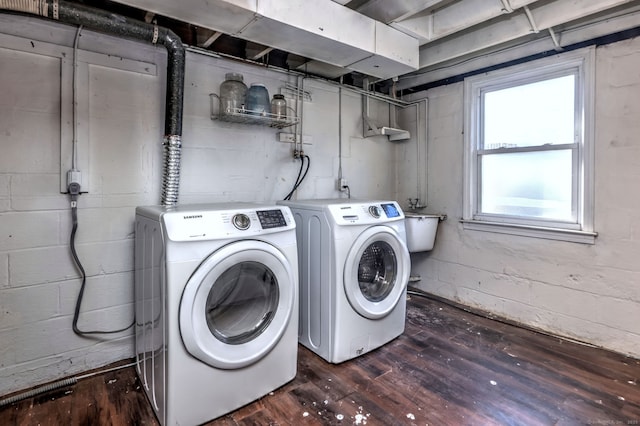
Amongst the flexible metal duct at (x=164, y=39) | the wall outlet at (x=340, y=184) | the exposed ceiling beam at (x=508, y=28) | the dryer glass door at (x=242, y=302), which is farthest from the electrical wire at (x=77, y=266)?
the exposed ceiling beam at (x=508, y=28)

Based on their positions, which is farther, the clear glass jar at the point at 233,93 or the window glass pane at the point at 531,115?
the window glass pane at the point at 531,115

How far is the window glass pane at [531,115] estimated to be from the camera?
2.42m

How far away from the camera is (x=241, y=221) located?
1629 millimetres

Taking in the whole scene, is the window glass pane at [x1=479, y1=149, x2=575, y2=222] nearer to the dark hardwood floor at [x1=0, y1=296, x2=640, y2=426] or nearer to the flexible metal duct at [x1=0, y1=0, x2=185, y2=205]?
the dark hardwood floor at [x1=0, y1=296, x2=640, y2=426]

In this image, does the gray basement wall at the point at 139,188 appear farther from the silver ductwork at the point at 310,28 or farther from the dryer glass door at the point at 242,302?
the dryer glass door at the point at 242,302

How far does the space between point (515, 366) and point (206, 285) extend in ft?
6.03

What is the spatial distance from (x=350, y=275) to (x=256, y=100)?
1.31m

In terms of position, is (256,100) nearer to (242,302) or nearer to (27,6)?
(27,6)

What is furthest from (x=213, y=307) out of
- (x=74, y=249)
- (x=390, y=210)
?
(x=390, y=210)

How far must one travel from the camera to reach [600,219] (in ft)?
7.36

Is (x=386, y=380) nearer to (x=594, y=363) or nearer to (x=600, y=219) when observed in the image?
(x=594, y=363)

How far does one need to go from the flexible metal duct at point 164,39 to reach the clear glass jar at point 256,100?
1.48ft

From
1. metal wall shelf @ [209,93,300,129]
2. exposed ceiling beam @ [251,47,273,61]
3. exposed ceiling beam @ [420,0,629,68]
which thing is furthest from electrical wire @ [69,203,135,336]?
exposed ceiling beam @ [420,0,629,68]

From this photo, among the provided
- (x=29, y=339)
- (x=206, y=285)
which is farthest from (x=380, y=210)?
(x=29, y=339)
